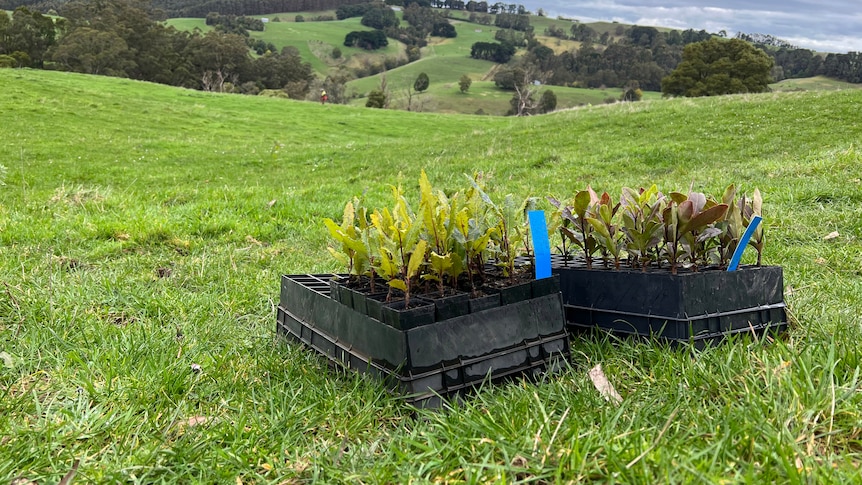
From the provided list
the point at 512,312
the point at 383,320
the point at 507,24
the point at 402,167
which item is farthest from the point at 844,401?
the point at 507,24

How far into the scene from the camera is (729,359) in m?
2.03

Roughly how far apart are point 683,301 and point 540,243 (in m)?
0.69

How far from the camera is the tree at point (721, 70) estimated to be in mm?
52656

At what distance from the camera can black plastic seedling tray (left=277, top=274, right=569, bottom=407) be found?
2.06 m

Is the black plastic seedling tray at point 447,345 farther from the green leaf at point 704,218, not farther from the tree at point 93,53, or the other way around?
the tree at point 93,53

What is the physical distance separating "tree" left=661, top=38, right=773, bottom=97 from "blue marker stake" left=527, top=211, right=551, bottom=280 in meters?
58.3

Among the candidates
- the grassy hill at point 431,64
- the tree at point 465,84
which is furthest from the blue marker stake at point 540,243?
the tree at point 465,84

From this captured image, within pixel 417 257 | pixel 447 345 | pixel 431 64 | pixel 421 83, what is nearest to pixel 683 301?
pixel 447 345

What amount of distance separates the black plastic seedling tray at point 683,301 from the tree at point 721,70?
5776cm

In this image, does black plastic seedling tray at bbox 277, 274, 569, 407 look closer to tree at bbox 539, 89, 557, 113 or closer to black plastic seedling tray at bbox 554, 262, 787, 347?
black plastic seedling tray at bbox 554, 262, 787, 347

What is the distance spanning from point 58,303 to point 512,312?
9.73 feet

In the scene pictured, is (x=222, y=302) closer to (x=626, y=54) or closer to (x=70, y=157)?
(x=70, y=157)

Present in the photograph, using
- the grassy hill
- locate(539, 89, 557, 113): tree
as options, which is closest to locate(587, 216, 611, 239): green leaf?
the grassy hill

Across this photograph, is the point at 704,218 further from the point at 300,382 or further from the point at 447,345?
the point at 300,382
